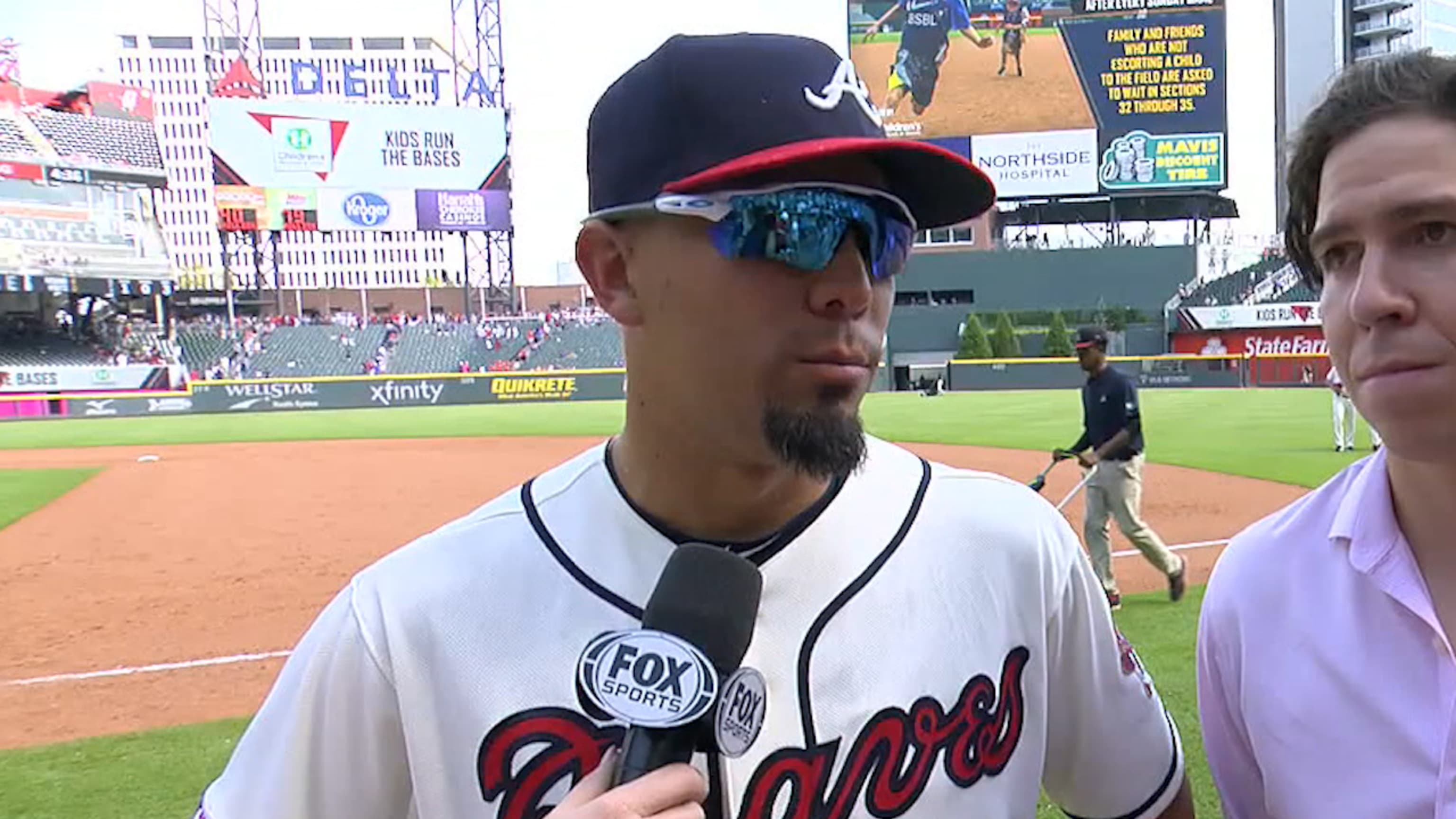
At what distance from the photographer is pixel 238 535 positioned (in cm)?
1237

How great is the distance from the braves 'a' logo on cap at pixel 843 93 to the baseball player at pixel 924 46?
52585 millimetres

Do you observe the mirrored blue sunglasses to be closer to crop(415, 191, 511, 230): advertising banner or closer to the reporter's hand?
the reporter's hand

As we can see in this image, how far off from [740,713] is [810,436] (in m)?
0.39

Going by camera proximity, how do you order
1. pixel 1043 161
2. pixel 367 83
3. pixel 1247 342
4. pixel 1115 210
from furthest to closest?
pixel 367 83
pixel 1115 210
pixel 1043 161
pixel 1247 342

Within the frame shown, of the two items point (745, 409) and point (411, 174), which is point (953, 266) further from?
point (745, 409)

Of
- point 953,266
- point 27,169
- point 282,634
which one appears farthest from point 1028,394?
point 27,169

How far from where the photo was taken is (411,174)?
175 ft

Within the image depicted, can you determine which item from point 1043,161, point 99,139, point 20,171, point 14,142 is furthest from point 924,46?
point 14,142

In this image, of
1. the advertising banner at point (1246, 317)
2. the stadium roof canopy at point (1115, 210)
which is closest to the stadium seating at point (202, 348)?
the stadium roof canopy at point (1115, 210)

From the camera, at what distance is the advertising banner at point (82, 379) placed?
39.3m

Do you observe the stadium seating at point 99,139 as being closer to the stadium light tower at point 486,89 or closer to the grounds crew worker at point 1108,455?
the stadium light tower at point 486,89

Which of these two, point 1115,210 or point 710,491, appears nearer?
point 710,491

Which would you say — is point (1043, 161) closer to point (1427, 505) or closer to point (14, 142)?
point (14, 142)

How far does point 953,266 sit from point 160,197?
78653 millimetres
